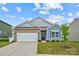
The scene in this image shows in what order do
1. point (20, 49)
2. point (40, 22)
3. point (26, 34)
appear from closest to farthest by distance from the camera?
point (20, 49), point (40, 22), point (26, 34)

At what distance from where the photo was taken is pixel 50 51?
12.1 m

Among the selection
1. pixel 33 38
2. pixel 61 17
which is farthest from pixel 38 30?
pixel 61 17

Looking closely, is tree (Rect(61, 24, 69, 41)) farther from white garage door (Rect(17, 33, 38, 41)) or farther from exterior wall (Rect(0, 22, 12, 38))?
exterior wall (Rect(0, 22, 12, 38))

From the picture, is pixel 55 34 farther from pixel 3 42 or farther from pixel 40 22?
pixel 3 42

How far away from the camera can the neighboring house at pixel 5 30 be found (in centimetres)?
1285

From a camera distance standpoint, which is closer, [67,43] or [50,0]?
[50,0]

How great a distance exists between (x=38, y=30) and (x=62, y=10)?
1.74 m

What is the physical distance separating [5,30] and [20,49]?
1.33 m

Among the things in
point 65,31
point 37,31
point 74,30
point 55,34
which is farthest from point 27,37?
point 74,30

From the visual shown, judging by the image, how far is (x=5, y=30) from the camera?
1313 cm

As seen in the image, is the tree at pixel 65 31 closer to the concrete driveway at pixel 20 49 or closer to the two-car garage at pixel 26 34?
the two-car garage at pixel 26 34

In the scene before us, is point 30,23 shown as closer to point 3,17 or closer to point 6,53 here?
point 3,17

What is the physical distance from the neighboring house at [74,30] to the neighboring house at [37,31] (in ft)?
1.89

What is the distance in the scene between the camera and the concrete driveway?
11547 millimetres
